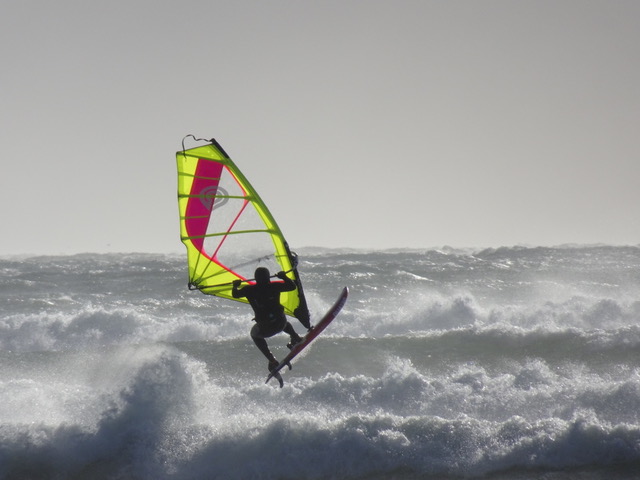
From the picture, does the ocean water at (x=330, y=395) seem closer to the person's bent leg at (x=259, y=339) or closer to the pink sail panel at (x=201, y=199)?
the person's bent leg at (x=259, y=339)

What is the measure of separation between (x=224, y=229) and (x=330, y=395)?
321cm

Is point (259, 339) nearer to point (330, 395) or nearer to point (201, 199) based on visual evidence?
point (201, 199)

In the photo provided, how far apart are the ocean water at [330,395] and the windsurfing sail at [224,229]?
1.70 meters

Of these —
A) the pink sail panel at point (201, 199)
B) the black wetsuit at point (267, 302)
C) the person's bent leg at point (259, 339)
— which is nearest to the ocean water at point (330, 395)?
the person's bent leg at point (259, 339)

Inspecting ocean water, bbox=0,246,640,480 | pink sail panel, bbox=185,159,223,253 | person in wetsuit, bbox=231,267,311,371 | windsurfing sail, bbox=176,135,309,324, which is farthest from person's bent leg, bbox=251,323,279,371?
ocean water, bbox=0,246,640,480

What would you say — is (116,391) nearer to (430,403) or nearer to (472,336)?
(430,403)

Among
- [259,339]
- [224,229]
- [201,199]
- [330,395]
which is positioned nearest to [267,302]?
[259,339]

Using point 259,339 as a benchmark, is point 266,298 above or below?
above

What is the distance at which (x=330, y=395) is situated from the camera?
31.7 ft

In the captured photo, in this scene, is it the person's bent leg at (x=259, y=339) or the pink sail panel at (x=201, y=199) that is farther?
the pink sail panel at (x=201, y=199)

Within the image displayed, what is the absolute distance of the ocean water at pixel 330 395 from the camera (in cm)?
777

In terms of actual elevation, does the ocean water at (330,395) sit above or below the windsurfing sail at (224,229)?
below

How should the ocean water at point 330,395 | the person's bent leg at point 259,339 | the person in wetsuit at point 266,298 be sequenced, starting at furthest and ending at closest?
the ocean water at point 330,395
the person's bent leg at point 259,339
the person in wetsuit at point 266,298

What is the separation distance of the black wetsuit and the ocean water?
66.6 inches
